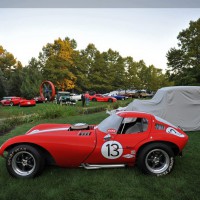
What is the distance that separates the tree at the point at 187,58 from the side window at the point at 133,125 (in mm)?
22824

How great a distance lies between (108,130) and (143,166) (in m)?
0.98

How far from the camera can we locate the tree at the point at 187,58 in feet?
82.9

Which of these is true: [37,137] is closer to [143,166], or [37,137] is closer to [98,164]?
[98,164]

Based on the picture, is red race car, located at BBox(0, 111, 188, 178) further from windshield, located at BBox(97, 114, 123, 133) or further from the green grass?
the green grass

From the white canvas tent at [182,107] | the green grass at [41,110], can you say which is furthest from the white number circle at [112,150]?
the green grass at [41,110]

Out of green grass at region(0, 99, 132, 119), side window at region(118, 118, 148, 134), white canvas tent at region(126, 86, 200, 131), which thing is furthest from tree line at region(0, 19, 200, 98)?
side window at region(118, 118, 148, 134)

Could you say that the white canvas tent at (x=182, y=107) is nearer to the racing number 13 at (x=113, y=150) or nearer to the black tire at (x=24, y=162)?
the racing number 13 at (x=113, y=150)

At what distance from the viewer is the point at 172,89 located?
8375 mm

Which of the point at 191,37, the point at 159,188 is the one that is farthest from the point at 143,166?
the point at 191,37

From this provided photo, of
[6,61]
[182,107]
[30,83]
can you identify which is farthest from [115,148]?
[6,61]

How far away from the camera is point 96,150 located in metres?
3.85

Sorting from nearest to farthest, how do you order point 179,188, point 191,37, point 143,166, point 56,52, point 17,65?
point 179,188
point 143,166
point 191,37
point 56,52
point 17,65

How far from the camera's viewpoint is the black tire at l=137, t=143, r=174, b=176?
3.90 meters

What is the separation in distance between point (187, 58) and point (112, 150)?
25.9 metres
